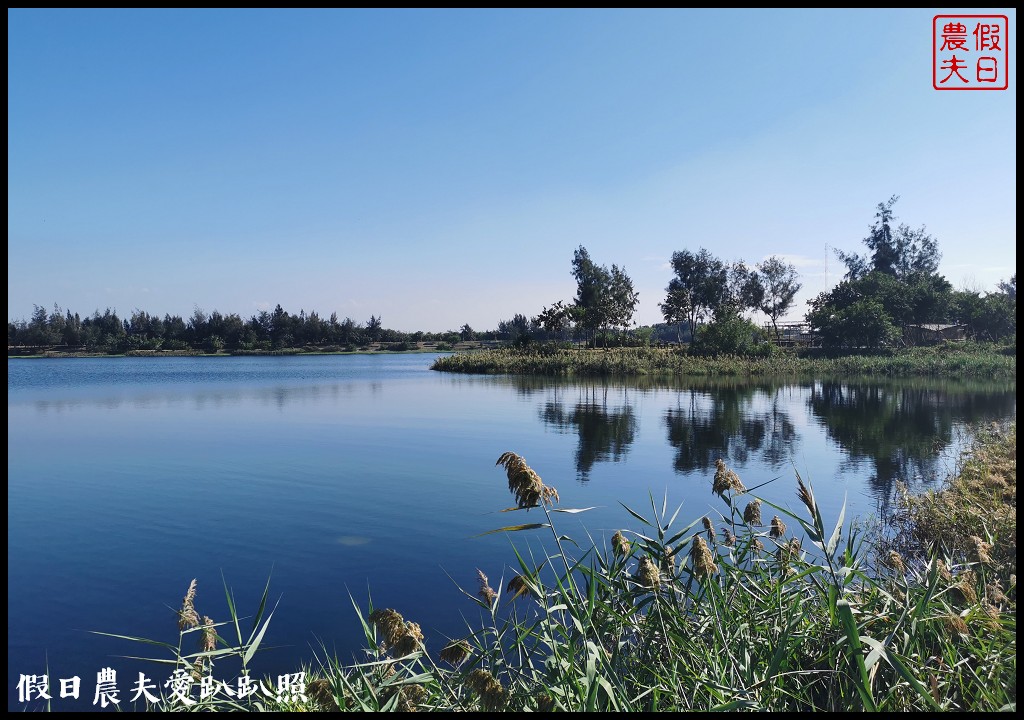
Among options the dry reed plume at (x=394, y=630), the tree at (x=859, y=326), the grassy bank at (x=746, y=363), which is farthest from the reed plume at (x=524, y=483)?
the tree at (x=859, y=326)

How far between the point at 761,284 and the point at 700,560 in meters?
65.8

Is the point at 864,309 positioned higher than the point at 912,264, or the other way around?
the point at 912,264

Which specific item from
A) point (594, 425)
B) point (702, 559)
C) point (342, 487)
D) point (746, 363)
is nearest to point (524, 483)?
point (702, 559)

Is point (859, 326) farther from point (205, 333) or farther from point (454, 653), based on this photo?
point (205, 333)

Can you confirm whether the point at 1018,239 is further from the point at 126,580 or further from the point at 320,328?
the point at 320,328

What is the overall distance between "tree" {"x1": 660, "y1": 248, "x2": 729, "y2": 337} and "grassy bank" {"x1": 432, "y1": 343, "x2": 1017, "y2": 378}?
38.1ft

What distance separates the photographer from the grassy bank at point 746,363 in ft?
127

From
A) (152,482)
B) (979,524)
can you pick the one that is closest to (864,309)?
(979,524)

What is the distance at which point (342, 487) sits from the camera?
12.0 meters

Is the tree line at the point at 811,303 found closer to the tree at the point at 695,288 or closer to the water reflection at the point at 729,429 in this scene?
the tree at the point at 695,288

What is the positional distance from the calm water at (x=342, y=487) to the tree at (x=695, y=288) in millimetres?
34885

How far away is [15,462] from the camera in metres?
14.6

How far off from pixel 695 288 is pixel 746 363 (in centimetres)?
2056

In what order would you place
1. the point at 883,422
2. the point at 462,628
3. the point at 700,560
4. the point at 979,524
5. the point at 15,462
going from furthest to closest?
the point at 883,422 → the point at 15,462 → the point at 979,524 → the point at 462,628 → the point at 700,560
